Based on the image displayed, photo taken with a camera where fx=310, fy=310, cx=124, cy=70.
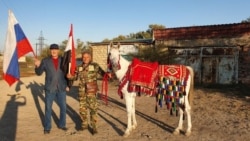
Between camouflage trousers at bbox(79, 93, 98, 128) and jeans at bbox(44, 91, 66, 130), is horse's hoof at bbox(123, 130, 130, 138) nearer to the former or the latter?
camouflage trousers at bbox(79, 93, 98, 128)

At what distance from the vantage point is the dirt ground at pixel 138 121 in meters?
6.98

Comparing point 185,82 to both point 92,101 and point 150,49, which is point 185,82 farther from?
point 150,49

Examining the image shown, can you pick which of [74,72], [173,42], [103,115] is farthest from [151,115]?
[173,42]

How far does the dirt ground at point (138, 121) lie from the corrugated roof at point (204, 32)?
7313 millimetres

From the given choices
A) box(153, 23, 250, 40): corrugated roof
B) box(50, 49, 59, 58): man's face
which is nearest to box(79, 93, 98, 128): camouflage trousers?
box(50, 49, 59, 58): man's face

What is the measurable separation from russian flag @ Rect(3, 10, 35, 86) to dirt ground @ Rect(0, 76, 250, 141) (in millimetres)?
1540

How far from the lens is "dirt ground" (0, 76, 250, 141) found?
22.9 ft

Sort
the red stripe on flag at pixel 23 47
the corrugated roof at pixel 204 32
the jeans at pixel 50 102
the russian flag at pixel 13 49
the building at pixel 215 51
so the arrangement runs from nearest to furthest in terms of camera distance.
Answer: the russian flag at pixel 13 49
the red stripe on flag at pixel 23 47
the jeans at pixel 50 102
the building at pixel 215 51
the corrugated roof at pixel 204 32

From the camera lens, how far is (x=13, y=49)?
6.33 m

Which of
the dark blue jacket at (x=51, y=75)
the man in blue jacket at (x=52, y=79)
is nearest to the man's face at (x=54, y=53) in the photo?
the man in blue jacket at (x=52, y=79)

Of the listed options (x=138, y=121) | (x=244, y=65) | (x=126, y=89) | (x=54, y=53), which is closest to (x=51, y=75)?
(x=54, y=53)

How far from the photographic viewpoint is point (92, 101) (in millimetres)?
7062

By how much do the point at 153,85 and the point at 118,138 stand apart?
4.72ft

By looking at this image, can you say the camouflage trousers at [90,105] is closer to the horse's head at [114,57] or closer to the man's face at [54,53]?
the horse's head at [114,57]
